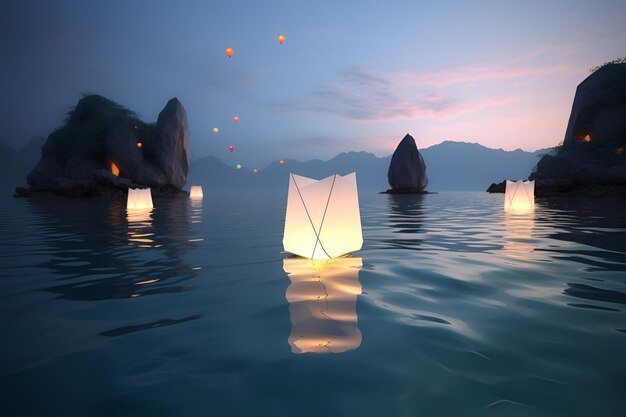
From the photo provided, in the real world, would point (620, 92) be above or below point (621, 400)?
above

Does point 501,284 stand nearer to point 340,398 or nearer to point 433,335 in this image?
point 433,335

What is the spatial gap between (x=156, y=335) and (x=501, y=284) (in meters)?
3.62

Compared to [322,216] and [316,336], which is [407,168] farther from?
[316,336]

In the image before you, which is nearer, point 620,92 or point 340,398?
point 340,398

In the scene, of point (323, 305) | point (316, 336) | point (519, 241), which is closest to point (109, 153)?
point (519, 241)

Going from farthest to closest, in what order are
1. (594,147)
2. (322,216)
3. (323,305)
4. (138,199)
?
(594,147) < (138,199) < (322,216) < (323,305)

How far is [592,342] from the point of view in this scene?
2328mm

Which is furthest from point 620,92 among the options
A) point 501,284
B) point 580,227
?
point 501,284

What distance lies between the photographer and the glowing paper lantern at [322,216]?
433cm

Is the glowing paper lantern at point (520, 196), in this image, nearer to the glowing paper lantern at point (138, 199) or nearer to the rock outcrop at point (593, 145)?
the rock outcrop at point (593, 145)

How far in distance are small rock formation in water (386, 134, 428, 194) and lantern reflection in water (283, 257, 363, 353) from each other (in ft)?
124

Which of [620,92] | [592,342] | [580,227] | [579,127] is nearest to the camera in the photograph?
[592,342]

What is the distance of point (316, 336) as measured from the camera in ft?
7.89

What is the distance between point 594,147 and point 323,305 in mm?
34226
